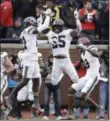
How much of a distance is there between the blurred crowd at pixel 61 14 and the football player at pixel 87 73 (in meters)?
2.04

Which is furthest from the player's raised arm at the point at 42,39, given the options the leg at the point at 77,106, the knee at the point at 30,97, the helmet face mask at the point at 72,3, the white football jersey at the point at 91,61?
the helmet face mask at the point at 72,3

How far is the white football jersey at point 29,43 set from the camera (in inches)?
645

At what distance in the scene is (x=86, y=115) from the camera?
17.0m

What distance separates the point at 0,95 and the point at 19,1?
10.1ft

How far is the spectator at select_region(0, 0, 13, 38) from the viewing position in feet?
61.4

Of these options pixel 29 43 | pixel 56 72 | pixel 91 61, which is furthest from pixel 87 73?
pixel 29 43

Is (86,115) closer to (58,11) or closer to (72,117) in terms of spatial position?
(72,117)

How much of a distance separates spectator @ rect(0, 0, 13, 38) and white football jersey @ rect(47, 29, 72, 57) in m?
2.38

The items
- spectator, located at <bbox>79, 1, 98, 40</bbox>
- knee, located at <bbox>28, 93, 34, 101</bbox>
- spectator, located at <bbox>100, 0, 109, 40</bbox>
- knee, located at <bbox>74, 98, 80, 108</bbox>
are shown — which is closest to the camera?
knee, located at <bbox>74, 98, 80, 108</bbox>

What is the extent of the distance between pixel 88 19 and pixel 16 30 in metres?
1.68

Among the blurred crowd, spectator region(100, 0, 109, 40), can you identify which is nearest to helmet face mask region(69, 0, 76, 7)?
the blurred crowd

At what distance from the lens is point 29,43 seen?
16.4 m

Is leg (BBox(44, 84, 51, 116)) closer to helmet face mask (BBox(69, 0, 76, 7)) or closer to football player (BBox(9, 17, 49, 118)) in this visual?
football player (BBox(9, 17, 49, 118))

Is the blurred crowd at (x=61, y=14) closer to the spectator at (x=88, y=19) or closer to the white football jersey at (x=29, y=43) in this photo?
the spectator at (x=88, y=19)
